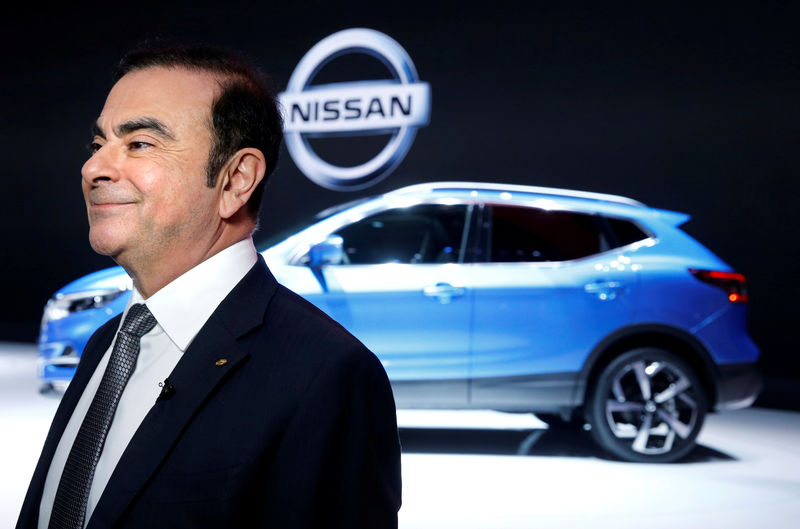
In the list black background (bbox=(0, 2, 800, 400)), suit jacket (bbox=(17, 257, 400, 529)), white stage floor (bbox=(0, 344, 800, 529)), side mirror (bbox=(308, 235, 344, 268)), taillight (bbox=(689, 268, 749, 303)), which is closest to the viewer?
suit jacket (bbox=(17, 257, 400, 529))

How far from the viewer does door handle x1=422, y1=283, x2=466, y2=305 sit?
17.7ft

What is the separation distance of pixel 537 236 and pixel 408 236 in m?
0.82

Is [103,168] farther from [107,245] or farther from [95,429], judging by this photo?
[95,429]

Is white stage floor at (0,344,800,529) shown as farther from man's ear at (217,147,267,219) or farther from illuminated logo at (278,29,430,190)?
illuminated logo at (278,29,430,190)

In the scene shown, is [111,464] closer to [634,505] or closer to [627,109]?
[634,505]

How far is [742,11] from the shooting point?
26.0ft

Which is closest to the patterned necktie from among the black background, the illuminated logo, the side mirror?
the side mirror

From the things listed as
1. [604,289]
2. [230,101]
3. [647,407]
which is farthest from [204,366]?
[647,407]

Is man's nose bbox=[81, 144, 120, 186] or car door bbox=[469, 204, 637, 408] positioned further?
car door bbox=[469, 204, 637, 408]

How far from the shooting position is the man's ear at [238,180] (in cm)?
150

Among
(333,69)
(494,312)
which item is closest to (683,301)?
(494,312)

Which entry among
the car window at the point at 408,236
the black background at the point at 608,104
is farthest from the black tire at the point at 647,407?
the black background at the point at 608,104

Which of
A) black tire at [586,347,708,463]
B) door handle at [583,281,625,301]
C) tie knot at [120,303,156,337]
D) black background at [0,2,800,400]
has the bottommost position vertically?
black tire at [586,347,708,463]

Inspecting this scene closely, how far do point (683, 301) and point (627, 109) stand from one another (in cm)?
331
